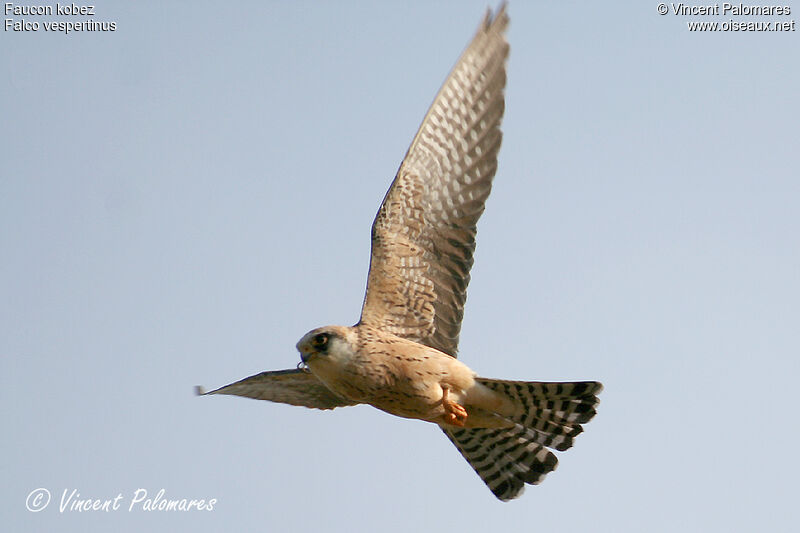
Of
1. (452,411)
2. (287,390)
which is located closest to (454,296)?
(452,411)

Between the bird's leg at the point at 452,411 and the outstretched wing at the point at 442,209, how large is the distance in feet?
2.55

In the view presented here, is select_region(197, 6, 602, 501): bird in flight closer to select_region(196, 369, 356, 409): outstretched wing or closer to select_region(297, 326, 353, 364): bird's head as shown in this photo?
select_region(196, 369, 356, 409): outstretched wing

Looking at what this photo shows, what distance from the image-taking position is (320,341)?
8305mm

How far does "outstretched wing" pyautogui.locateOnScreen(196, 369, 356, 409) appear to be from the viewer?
9500 millimetres

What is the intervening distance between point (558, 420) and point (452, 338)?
119 cm

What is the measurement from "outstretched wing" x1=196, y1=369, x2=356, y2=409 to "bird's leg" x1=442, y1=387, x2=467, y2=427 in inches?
45.6

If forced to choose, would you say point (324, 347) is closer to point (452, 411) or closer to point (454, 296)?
point (452, 411)

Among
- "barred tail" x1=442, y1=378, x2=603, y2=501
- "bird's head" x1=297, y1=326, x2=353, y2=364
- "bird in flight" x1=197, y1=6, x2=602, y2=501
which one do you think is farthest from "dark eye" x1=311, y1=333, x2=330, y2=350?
"barred tail" x1=442, y1=378, x2=603, y2=501

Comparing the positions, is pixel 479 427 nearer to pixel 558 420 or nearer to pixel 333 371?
pixel 558 420

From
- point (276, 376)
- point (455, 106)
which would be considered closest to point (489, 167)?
point (455, 106)

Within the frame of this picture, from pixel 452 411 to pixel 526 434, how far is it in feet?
3.88

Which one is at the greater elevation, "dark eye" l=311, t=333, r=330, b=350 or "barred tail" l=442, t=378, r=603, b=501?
"dark eye" l=311, t=333, r=330, b=350

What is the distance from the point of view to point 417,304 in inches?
369

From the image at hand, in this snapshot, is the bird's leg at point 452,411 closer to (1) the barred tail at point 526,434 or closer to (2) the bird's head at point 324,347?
(1) the barred tail at point 526,434
